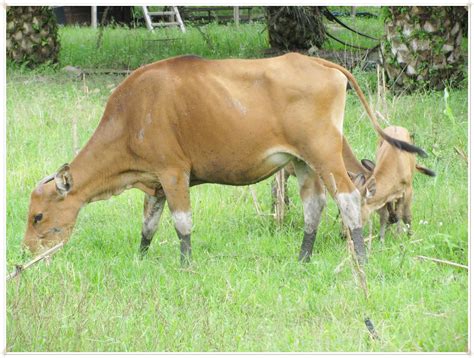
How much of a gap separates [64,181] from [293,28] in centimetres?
904

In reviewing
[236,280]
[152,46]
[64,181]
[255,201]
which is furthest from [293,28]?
[236,280]

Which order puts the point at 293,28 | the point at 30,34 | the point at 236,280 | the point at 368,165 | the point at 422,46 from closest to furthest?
the point at 236,280
the point at 368,165
the point at 422,46
the point at 30,34
the point at 293,28

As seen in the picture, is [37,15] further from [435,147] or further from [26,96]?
[435,147]

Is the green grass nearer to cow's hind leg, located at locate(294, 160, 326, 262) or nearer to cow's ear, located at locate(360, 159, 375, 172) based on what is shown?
cow's ear, located at locate(360, 159, 375, 172)

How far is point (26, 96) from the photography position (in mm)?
12922

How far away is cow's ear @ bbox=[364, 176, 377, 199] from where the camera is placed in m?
7.94

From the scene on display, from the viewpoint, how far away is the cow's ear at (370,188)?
26.1 ft

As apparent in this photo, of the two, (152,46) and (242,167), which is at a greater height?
(242,167)

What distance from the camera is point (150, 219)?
7918 millimetres

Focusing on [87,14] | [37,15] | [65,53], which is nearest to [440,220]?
[37,15]

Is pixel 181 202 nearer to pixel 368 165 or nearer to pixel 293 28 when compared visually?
pixel 368 165

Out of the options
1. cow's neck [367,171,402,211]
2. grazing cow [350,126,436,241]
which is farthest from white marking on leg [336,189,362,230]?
cow's neck [367,171,402,211]

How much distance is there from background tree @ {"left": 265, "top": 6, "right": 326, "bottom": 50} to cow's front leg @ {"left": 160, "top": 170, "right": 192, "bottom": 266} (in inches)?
335
